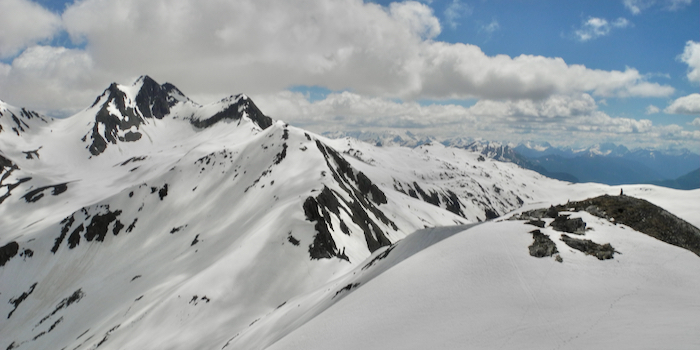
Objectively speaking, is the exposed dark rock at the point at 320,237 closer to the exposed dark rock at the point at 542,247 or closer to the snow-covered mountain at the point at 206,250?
the snow-covered mountain at the point at 206,250

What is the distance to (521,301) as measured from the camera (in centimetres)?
1667

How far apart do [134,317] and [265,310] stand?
26925 millimetres

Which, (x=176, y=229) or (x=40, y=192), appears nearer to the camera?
(x=176, y=229)

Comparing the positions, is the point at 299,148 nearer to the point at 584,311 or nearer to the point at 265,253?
the point at 265,253

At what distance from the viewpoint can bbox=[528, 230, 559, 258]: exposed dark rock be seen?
19500 millimetres

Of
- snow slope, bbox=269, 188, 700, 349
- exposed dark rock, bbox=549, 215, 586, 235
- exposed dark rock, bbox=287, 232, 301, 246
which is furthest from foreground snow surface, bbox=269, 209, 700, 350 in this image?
exposed dark rock, bbox=287, 232, 301, 246

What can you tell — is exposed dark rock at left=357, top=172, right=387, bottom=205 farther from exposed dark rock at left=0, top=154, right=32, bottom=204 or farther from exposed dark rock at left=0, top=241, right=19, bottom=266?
exposed dark rock at left=0, top=154, right=32, bottom=204

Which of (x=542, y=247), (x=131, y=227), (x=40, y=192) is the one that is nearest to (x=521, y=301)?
(x=542, y=247)

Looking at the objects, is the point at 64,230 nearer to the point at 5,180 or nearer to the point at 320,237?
the point at 5,180

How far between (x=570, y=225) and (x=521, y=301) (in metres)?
9.11

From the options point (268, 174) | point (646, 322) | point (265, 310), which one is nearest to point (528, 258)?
point (646, 322)

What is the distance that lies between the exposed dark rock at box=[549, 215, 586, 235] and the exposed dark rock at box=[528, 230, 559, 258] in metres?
2.22

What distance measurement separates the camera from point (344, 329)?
19.4 m

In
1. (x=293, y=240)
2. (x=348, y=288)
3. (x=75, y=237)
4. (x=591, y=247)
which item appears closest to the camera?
(x=591, y=247)
